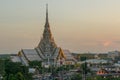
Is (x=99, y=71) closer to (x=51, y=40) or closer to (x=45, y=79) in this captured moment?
(x=45, y=79)

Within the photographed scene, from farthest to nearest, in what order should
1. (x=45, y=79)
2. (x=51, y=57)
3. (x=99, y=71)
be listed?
(x=51, y=57)
(x=99, y=71)
(x=45, y=79)

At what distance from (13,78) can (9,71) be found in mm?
13732

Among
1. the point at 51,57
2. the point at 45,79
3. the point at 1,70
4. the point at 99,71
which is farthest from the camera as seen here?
the point at 51,57

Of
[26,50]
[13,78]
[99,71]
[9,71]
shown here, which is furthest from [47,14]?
[13,78]

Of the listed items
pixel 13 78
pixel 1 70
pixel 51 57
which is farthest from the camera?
pixel 51 57

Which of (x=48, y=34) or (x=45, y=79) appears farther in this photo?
(x=48, y=34)

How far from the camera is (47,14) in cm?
11025

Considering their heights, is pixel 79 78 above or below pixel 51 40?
below

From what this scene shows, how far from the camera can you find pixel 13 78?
52875 mm

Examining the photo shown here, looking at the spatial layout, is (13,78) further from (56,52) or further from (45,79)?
(56,52)

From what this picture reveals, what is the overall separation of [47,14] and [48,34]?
541 centimetres

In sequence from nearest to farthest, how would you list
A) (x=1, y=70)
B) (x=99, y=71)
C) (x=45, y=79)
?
(x=1, y=70) < (x=45, y=79) < (x=99, y=71)

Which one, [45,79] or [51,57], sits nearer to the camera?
[45,79]

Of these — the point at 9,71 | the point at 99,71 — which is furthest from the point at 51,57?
the point at 9,71
